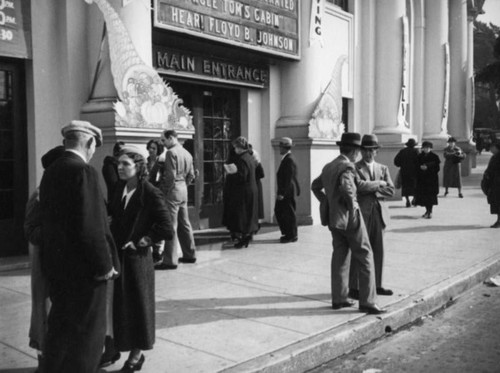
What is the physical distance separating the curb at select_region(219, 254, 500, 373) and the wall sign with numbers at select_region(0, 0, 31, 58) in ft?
17.8

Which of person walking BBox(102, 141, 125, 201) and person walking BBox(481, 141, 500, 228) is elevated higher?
person walking BBox(102, 141, 125, 201)

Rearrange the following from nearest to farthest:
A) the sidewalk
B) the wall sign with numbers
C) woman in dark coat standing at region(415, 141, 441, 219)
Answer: the sidewalk < the wall sign with numbers < woman in dark coat standing at region(415, 141, 441, 219)

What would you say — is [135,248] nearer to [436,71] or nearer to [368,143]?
[368,143]

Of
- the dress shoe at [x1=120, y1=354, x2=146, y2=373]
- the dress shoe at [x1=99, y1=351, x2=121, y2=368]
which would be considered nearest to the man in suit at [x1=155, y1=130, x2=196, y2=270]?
the dress shoe at [x1=99, y1=351, x2=121, y2=368]

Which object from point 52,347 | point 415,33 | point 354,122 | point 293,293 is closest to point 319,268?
point 293,293

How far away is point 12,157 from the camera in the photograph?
8.06 metres

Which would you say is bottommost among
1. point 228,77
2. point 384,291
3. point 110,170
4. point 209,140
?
point 384,291

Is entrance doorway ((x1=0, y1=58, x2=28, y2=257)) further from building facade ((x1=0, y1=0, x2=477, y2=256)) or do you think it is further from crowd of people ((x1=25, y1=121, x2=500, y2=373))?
crowd of people ((x1=25, y1=121, x2=500, y2=373))

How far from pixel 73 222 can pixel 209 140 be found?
8.26m

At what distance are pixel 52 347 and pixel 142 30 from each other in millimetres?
5808

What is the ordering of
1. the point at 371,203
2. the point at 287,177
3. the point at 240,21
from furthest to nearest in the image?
the point at 240,21, the point at 287,177, the point at 371,203

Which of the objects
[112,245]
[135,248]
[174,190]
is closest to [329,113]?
[174,190]

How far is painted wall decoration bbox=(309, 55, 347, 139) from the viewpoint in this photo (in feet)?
39.7

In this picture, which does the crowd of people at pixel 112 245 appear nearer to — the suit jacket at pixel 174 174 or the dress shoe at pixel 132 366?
the dress shoe at pixel 132 366
